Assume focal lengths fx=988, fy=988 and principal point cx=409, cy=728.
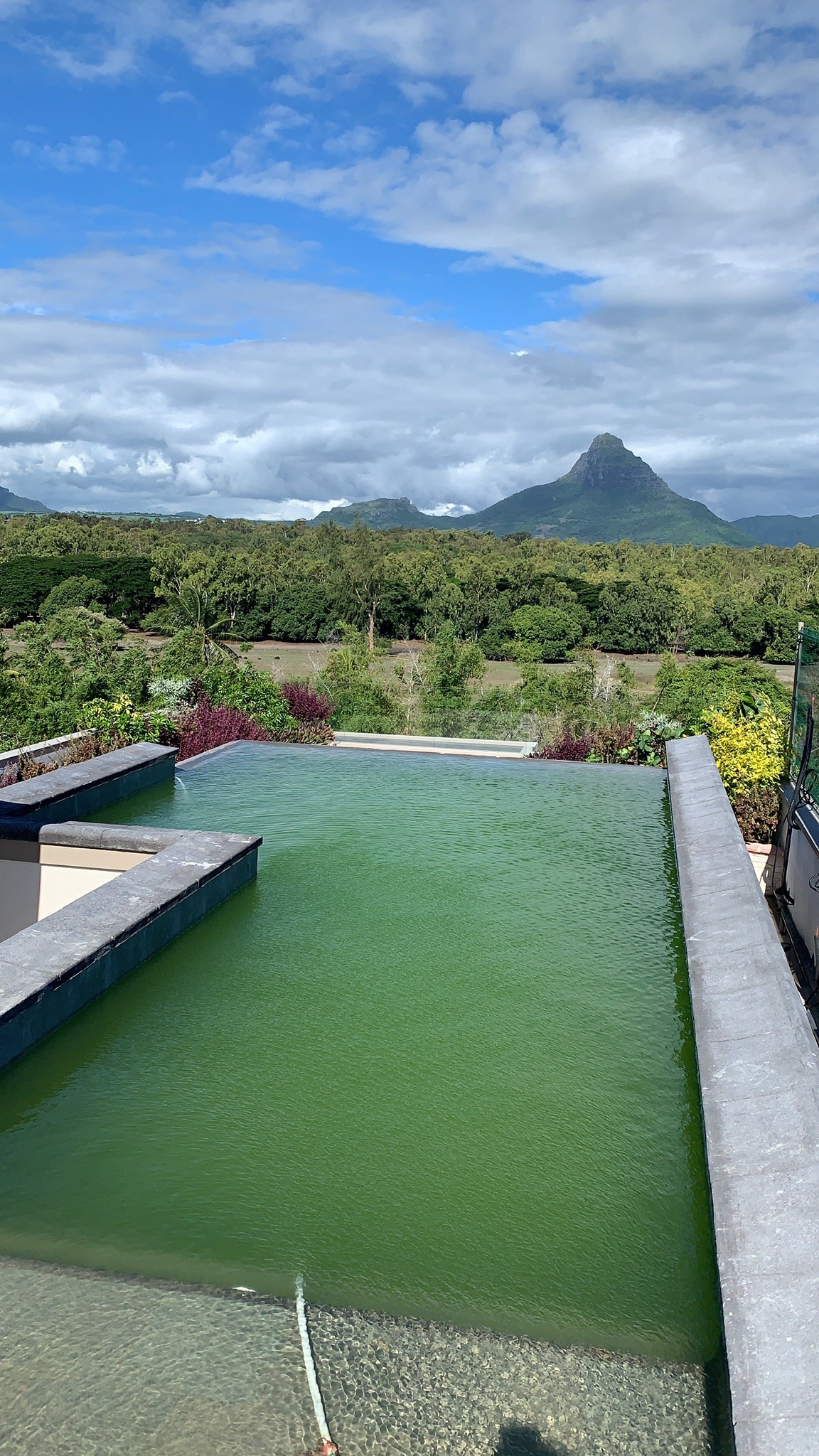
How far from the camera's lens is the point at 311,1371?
6.92ft

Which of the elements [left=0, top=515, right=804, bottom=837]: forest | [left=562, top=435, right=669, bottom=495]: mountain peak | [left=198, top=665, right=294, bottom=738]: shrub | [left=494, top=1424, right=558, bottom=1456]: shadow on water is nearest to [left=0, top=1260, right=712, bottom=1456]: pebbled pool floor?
[left=494, top=1424, right=558, bottom=1456]: shadow on water

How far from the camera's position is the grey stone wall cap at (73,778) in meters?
6.38

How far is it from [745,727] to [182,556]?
4049 cm

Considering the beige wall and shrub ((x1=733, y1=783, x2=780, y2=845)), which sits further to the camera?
shrub ((x1=733, y1=783, x2=780, y2=845))

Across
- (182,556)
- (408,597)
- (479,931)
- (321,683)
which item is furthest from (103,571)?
(479,931)

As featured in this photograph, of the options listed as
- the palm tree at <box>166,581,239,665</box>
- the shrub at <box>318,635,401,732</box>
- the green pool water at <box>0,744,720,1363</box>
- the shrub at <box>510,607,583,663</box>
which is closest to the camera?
the green pool water at <box>0,744,720,1363</box>

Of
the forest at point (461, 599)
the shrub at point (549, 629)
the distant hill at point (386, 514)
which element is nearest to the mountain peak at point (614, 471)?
the distant hill at point (386, 514)

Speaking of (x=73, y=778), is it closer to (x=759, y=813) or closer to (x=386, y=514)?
(x=759, y=813)

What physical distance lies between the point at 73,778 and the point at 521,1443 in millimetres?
5775

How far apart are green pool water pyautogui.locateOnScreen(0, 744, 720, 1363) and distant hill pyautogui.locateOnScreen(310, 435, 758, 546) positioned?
448ft

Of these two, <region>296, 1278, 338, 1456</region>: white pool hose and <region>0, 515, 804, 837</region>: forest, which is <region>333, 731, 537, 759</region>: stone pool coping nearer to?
<region>0, 515, 804, 837</region>: forest

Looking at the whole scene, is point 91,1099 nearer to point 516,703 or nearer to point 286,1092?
point 286,1092

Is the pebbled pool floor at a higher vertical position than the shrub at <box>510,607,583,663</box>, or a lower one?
lower

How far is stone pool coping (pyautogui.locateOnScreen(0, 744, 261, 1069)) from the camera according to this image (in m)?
3.54
